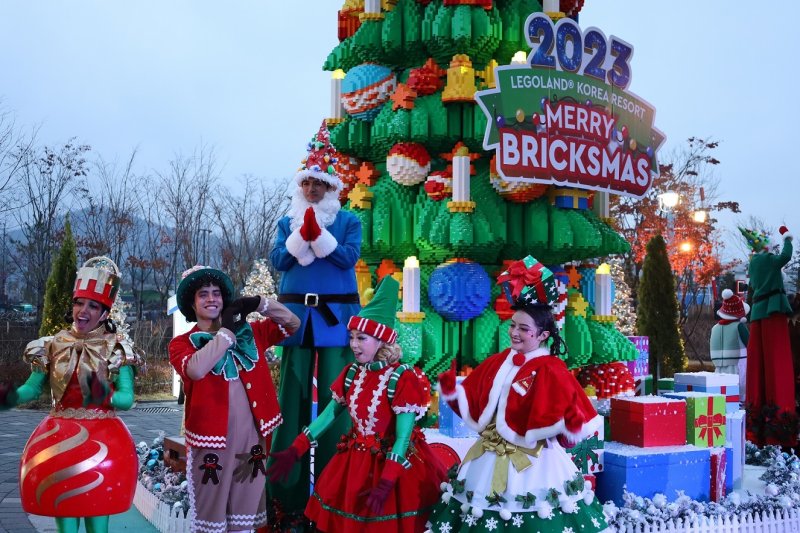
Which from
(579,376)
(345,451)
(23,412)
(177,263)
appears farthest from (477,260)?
(177,263)

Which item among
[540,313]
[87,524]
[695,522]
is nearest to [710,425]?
[695,522]

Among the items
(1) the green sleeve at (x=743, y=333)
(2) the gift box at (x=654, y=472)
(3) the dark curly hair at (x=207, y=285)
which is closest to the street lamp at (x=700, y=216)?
(1) the green sleeve at (x=743, y=333)

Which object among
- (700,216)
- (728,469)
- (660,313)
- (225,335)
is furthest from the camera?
(700,216)

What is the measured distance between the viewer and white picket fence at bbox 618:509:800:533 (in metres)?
5.30

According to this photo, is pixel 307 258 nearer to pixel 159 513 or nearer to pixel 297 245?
pixel 297 245

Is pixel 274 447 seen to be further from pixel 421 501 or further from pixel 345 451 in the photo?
pixel 421 501

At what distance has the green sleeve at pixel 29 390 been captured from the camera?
3971 millimetres

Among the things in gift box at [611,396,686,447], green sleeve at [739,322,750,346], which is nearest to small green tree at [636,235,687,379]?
green sleeve at [739,322,750,346]

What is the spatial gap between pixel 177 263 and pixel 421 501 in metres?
20.8

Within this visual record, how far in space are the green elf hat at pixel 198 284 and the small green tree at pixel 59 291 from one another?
34.9 ft

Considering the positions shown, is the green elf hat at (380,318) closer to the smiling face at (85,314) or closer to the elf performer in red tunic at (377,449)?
the elf performer in red tunic at (377,449)

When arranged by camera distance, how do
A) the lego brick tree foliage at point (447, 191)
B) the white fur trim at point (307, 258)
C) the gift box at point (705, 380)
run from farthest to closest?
1. the lego brick tree foliage at point (447, 191)
2. the gift box at point (705, 380)
3. the white fur trim at point (307, 258)

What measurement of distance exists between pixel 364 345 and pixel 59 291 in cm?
1151

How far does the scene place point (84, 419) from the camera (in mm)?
4070
